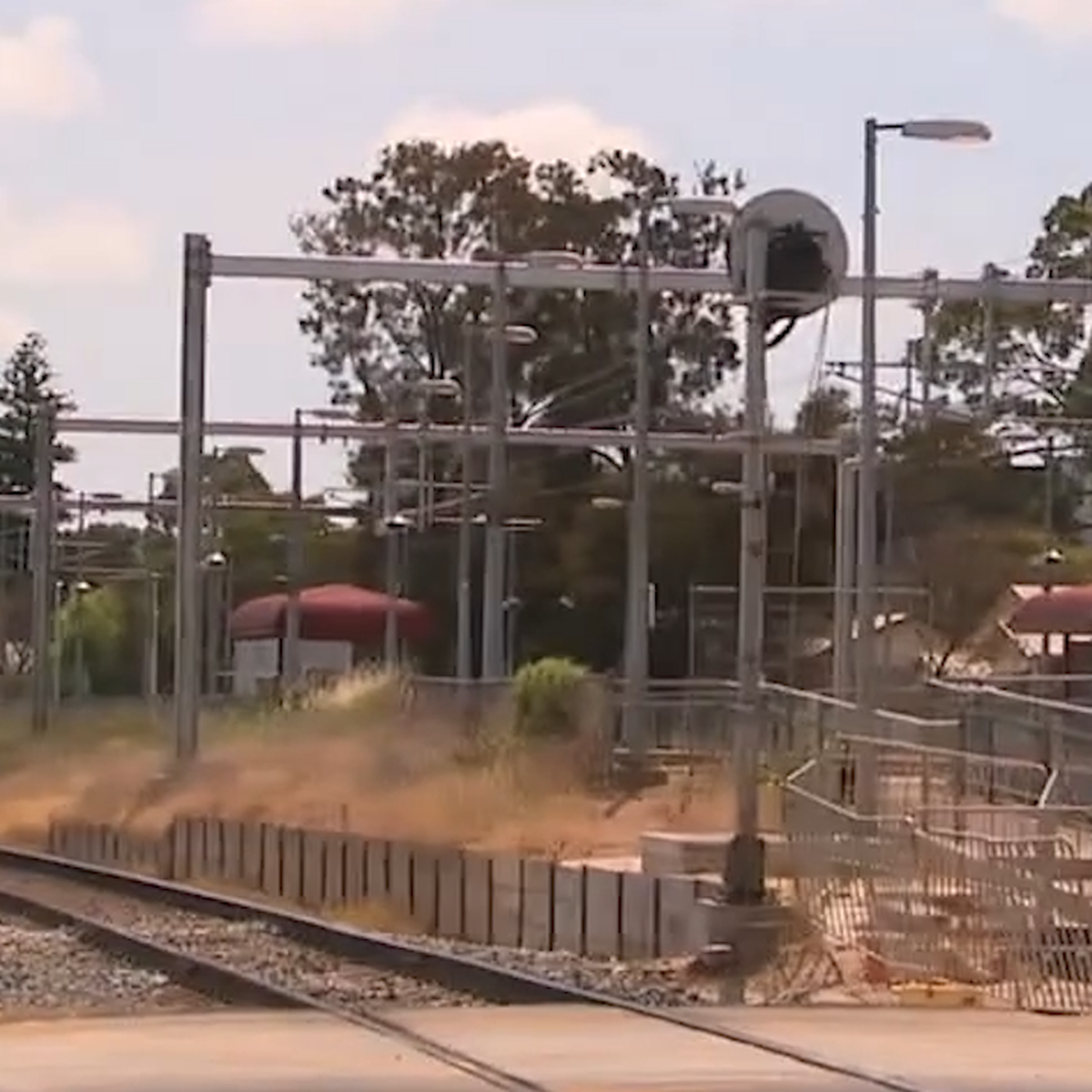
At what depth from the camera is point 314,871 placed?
32594 millimetres

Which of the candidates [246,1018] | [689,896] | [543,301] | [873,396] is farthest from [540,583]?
[246,1018]

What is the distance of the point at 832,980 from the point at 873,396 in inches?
698

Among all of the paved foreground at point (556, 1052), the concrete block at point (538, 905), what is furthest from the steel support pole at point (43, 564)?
the paved foreground at point (556, 1052)

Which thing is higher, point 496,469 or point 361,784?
point 496,469

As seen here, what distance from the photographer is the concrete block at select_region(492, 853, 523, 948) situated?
27.2m

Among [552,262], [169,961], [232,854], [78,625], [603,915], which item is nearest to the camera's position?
[169,961]

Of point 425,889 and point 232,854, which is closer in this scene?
point 425,889

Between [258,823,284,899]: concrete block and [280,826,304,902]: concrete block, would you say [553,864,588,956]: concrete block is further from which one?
[258,823,284,899]: concrete block

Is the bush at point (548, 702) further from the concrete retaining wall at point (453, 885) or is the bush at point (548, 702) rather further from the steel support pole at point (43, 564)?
the steel support pole at point (43, 564)

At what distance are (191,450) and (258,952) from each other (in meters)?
21.3

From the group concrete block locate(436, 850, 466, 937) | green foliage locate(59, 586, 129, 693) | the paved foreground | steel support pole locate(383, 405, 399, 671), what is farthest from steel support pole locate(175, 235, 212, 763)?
green foliage locate(59, 586, 129, 693)

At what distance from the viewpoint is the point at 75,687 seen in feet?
308

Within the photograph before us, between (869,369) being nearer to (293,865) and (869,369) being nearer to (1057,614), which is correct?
(293,865)

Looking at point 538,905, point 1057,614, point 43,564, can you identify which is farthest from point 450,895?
point 43,564
